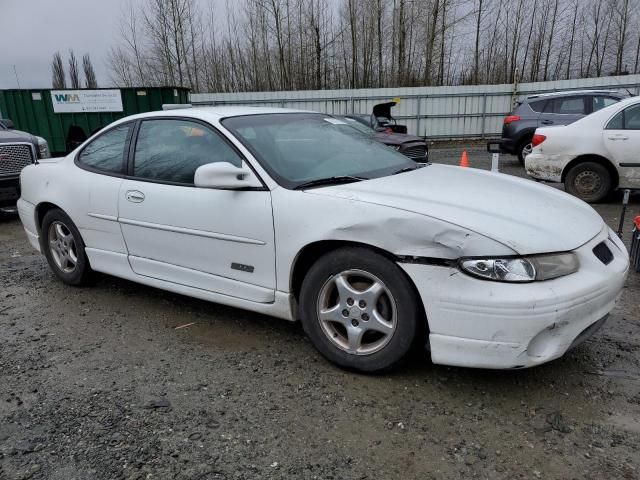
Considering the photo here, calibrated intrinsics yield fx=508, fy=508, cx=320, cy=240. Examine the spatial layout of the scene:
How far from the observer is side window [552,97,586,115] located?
35.6ft

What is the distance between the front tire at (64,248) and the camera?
4250 mm

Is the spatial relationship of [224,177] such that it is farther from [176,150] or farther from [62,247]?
[62,247]

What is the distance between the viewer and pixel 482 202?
2.76m

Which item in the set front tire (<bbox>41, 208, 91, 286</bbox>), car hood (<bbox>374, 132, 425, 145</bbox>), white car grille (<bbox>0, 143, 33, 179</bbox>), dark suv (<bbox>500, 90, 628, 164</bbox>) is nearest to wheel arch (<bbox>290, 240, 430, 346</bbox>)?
front tire (<bbox>41, 208, 91, 286</bbox>)

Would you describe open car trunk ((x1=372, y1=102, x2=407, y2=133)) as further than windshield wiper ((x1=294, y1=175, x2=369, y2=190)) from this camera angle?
Yes

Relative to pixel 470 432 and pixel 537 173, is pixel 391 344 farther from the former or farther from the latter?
pixel 537 173

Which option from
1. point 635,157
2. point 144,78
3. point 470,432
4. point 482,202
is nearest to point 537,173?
point 635,157

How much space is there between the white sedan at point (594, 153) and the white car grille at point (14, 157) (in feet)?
25.9

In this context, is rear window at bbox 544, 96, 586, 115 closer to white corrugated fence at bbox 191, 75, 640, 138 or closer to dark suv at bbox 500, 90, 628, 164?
dark suv at bbox 500, 90, 628, 164

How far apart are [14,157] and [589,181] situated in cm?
878

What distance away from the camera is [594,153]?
7.37 meters

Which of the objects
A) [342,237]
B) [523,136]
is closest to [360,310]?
[342,237]

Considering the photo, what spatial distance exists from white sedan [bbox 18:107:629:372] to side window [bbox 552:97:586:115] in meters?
8.68

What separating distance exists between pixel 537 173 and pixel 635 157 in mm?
1297
